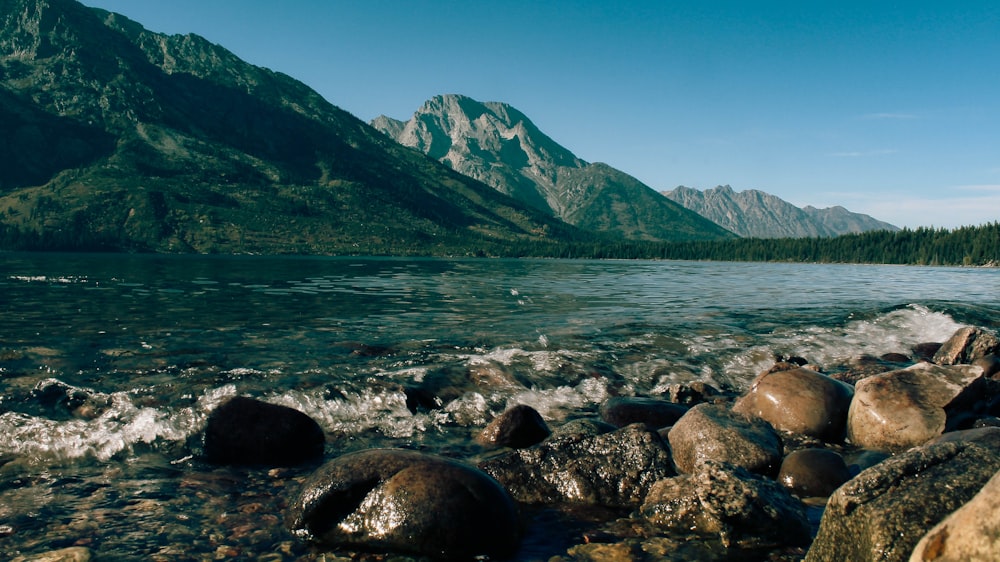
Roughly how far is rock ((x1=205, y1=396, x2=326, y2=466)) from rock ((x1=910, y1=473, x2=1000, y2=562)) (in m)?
9.93

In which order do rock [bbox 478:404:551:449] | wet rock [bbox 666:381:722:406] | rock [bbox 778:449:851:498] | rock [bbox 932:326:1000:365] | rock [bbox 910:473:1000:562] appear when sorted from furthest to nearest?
rock [bbox 932:326:1000:365] < wet rock [bbox 666:381:722:406] < rock [bbox 478:404:551:449] < rock [bbox 778:449:851:498] < rock [bbox 910:473:1000:562]

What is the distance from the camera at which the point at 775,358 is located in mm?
22109

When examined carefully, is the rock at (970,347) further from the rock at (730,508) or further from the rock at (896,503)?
the rock at (896,503)

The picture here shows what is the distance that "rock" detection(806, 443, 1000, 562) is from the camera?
5.74m

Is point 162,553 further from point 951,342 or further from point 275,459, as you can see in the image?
point 951,342

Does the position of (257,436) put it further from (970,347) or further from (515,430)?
(970,347)

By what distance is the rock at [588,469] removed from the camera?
31.3 ft

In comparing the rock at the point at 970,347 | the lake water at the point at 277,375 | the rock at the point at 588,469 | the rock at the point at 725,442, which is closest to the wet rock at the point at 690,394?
the lake water at the point at 277,375

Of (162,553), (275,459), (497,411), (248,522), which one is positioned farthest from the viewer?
(497,411)

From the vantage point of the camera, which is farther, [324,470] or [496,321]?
[496,321]

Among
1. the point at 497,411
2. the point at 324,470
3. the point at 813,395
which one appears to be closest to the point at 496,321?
the point at 497,411

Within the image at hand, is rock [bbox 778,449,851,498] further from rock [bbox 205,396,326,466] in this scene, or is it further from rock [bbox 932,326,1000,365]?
rock [bbox 932,326,1000,365]

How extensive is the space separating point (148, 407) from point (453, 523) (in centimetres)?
1017

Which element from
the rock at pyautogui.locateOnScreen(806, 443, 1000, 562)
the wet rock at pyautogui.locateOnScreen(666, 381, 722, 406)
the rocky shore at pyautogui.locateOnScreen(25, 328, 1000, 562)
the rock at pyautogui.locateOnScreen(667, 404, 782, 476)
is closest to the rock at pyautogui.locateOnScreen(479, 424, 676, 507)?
the rocky shore at pyautogui.locateOnScreen(25, 328, 1000, 562)
